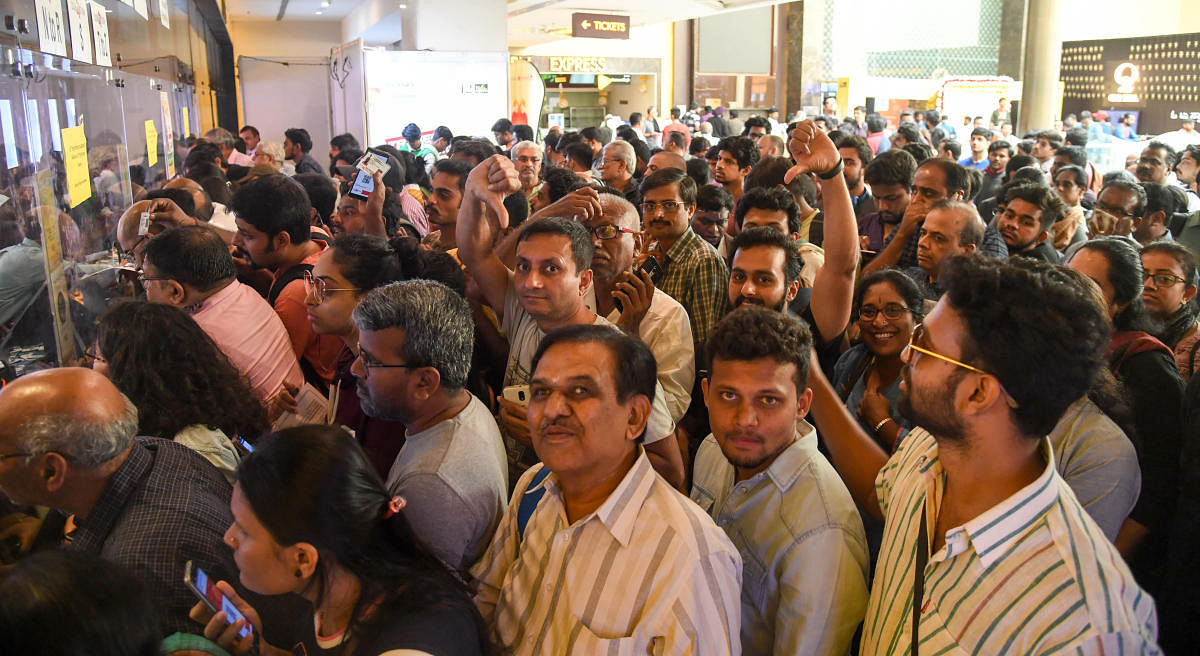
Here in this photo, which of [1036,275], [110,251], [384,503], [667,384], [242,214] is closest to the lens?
[1036,275]

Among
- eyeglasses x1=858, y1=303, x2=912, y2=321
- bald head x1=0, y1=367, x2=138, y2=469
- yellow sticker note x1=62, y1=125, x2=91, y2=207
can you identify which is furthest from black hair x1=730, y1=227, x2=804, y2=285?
yellow sticker note x1=62, y1=125, x2=91, y2=207

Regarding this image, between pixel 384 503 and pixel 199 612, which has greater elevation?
pixel 384 503

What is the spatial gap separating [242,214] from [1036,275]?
3.09 metres

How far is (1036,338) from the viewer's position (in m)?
1.50

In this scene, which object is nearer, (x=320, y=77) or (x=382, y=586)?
(x=382, y=586)

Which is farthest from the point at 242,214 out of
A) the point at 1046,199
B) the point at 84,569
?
the point at 1046,199

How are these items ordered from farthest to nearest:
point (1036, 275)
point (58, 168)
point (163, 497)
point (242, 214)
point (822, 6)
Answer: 1. point (822, 6)
2. point (242, 214)
3. point (58, 168)
4. point (163, 497)
5. point (1036, 275)

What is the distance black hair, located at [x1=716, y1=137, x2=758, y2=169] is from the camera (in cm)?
636

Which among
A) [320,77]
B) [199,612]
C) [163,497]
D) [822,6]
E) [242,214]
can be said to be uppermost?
[822,6]

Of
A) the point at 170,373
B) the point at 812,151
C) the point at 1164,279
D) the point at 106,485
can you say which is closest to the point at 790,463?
the point at 812,151

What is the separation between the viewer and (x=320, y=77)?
17703 mm

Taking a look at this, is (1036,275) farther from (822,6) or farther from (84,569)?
(822,6)

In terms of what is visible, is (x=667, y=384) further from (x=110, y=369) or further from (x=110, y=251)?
(x=110, y=251)

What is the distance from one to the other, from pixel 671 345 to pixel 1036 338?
4.87 feet
